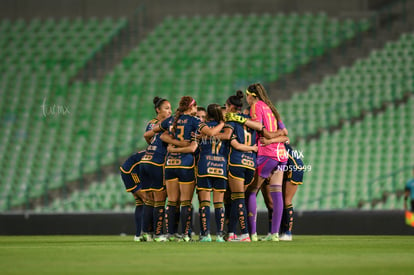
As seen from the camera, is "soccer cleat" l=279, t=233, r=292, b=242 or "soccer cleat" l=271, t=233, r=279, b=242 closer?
"soccer cleat" l=271, t=233, r=279, b=242

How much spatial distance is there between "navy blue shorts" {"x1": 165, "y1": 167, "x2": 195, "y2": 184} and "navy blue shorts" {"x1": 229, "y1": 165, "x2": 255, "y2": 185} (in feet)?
1.86

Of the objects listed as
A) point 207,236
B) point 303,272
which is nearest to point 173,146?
point 207,236

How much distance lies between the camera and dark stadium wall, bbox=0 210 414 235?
15.4 metres

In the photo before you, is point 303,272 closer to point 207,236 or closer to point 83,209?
point 207,236

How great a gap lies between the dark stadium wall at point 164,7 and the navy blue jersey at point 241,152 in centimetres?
1522

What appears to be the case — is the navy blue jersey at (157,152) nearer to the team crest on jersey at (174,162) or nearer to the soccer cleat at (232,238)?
the team crest on jersey at (174,162)

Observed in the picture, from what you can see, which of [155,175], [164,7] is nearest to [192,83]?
[164,7]

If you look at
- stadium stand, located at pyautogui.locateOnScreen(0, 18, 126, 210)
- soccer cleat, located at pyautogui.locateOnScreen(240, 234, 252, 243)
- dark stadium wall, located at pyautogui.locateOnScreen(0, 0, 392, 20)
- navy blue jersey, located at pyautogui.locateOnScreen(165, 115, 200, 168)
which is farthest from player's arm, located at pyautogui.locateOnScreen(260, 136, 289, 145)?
dark stadium wall, located at pyautogui.locateOnScreen(0, 0, 392, 20)

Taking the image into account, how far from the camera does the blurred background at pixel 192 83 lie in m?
19.7

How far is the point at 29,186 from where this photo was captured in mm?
20359

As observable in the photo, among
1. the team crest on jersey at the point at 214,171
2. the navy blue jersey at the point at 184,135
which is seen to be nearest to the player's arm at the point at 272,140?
the team crest on jersey at the point at 214,171

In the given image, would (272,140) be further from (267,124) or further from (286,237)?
(286,237)

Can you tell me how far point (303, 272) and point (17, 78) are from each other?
63.9ft

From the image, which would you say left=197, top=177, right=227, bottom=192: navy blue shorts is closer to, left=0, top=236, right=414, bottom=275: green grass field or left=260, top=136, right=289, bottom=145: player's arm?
left=260, top=136, right=289, bottom=145: player's arm
